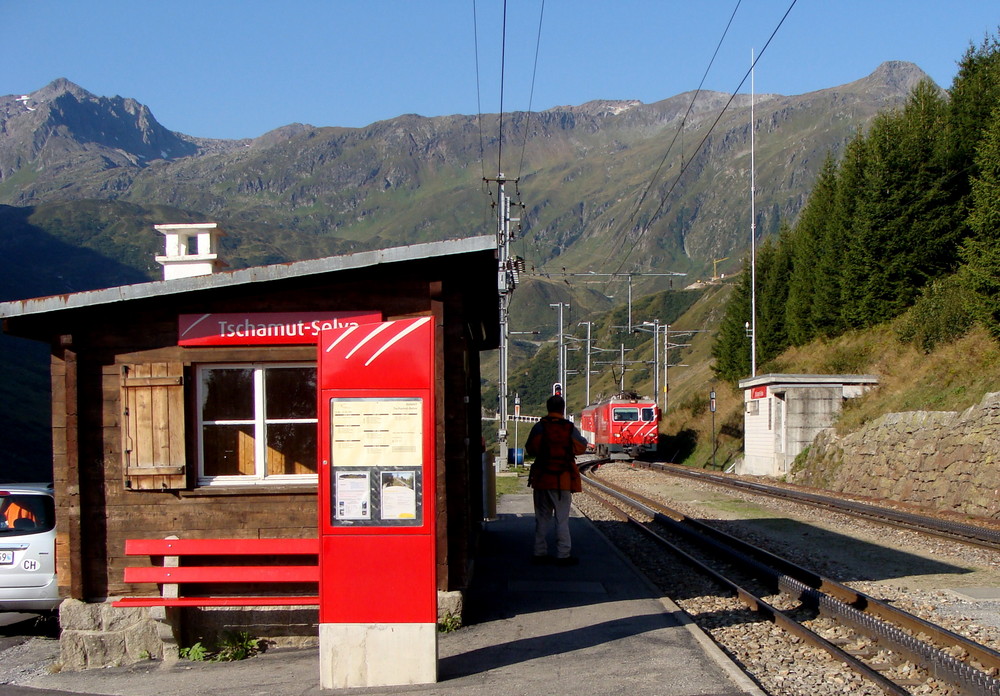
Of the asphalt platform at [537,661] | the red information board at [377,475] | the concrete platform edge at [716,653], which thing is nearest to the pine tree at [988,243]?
the asphalt platform at [537,661]

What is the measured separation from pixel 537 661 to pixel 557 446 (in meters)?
4.24

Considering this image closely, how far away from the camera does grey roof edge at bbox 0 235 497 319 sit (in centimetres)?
903

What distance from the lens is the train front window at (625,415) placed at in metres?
47.9

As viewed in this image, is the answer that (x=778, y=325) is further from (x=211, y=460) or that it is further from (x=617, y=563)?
(x=211, y=460)

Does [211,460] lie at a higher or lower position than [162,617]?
higher

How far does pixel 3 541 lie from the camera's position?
10828 mm

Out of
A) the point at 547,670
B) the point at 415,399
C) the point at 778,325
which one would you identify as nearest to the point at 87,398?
the point at 415,399

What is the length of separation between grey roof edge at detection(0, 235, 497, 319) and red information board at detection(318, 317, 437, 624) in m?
1.54

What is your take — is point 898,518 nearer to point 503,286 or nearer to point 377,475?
point 503,286

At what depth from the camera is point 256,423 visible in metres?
9.48

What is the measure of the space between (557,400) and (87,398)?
16.7 feet

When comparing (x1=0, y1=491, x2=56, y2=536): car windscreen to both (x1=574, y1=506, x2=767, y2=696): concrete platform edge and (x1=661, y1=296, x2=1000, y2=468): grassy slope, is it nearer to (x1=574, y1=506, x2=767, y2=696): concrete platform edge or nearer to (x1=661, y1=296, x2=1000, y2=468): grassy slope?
(x1=574, y1=506, x2=767, y2=696): concrete platform edge

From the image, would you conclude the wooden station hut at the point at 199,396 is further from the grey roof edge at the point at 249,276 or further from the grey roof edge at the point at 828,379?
the grey roof edge at the point at 828,379

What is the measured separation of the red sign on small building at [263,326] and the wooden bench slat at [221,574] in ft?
6.67
